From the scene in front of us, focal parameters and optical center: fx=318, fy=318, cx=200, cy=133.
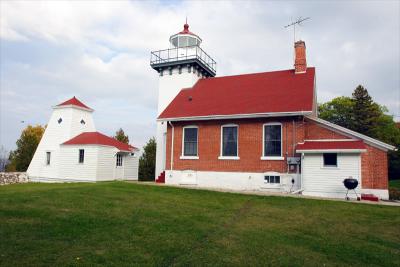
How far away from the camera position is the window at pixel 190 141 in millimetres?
20422

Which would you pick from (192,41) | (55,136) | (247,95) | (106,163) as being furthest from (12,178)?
(247,95)

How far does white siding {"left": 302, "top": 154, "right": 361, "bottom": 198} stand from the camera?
51.1ft

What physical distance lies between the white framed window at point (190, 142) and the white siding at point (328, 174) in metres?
6.88

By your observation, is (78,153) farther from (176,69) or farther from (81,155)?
(176,69)

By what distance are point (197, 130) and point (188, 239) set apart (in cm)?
1302

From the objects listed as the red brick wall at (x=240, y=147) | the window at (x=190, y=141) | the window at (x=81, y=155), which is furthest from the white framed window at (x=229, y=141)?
the window at (x=81, y=155)

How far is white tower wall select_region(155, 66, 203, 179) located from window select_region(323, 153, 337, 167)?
470 inches

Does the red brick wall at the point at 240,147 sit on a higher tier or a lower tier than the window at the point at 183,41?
lower

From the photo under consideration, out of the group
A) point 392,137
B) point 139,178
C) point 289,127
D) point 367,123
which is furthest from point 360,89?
point 139,178

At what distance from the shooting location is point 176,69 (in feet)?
83.1

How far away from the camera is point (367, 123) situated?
36.8m

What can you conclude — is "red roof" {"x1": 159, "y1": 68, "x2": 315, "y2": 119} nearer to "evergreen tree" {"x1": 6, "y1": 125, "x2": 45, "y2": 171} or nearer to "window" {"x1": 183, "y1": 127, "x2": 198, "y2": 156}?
Result: "window" {"x1": 183, "y1": 127, "x2": 198, "y2": 156}

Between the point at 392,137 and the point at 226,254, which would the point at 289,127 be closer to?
the point at 226,254

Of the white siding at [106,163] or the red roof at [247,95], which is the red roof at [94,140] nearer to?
the white siding at [106,163]
